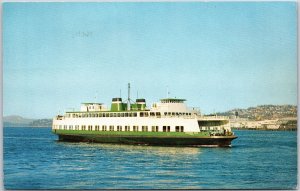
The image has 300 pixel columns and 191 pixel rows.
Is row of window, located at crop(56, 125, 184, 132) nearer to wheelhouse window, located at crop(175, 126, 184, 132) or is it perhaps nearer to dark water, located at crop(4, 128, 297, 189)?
wheelhouse window, located at crop(175, 126, 184, 132)

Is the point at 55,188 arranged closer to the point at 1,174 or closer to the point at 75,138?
the point at 1,174

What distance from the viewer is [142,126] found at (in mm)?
10742

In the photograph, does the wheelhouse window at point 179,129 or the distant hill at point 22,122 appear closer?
the distant hill at point 22,122

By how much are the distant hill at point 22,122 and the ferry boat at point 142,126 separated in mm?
535

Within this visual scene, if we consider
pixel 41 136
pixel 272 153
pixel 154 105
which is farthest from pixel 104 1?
pixel 272 153

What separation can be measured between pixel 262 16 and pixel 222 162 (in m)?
2.38

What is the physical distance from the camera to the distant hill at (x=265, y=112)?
841cm

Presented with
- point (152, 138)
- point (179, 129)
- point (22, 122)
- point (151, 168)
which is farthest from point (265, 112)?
point (22, 122)

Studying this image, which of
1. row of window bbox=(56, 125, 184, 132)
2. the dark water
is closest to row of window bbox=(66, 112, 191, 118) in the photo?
row of window bbox=(56, 125, 184, 132)

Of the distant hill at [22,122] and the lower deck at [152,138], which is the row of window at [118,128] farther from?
the distant hill at [22,122]

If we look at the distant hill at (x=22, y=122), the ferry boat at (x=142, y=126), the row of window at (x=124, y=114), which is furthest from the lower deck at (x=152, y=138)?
the distant hill at (x=22, y=122)

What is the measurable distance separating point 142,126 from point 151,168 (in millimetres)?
2163

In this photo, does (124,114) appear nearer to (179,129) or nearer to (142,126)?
(142,126)

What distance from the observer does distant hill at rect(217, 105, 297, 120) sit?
8414 millimetres
